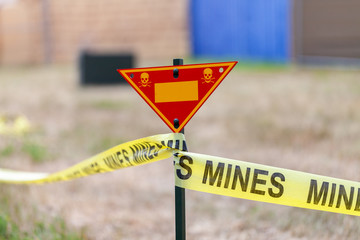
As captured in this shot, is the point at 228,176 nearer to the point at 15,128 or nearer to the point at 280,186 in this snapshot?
the point at 280,186

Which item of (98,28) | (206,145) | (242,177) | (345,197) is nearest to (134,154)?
(242,177)

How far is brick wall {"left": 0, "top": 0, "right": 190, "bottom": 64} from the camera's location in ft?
48.6

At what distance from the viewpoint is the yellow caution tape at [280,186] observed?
1.82m

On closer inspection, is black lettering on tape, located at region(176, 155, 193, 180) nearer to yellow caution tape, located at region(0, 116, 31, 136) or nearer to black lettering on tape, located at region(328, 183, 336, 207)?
black lettering on tape, located at region(328, 183, 336, 207)

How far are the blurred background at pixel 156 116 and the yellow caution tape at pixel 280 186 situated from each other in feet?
2.93

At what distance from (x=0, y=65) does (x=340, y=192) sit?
57.2 feet

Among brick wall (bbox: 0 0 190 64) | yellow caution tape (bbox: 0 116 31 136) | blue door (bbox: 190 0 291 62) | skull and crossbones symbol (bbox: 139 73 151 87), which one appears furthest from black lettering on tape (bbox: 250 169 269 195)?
brick wall (bbox: 0 0 190 64)

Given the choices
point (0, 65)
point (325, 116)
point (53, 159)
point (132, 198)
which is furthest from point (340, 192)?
point (0, 65)

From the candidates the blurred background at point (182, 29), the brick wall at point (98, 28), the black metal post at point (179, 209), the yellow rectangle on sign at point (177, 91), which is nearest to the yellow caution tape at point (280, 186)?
the black metal post at point (179, 209)

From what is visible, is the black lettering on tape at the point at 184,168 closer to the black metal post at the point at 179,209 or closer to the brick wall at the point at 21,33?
the black metal post at the point at 179,209

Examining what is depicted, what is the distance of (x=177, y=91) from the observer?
73.5 inches

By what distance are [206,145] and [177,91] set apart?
368cm

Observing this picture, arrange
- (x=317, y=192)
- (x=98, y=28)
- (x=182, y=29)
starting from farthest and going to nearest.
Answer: (x=98, y=28)
(x=182, y=29)
(x=317, y=192)

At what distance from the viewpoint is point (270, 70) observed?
38.1ft
